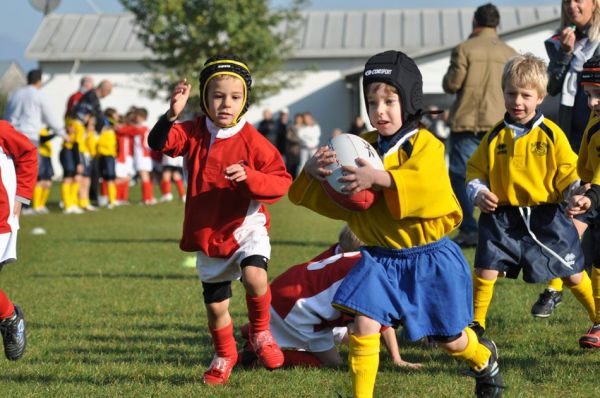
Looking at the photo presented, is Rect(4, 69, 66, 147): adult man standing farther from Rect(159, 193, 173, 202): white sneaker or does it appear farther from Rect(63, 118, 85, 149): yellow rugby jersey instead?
Rect(159, 193, 173, 202): white sneaker

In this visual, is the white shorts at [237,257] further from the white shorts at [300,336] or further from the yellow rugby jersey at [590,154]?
the yellow rugby jersey at [590,154]

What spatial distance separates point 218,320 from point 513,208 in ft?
6.29

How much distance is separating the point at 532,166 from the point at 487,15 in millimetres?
5934

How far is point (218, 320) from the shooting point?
5.86m

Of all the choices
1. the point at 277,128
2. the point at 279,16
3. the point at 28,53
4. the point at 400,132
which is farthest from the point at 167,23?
the point at 400,132

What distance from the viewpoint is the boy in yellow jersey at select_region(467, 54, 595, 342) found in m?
6.15

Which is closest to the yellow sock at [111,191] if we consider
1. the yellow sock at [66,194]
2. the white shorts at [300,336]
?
the yellow sock at [66,194]

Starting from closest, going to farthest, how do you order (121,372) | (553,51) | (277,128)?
(121,372) → (553,51) → (277,128)

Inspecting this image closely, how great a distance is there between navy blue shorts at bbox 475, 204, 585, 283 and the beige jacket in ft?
17.6

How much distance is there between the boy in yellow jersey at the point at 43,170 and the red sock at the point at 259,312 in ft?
45.1

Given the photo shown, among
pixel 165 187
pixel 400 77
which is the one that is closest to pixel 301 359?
pixel 400 77

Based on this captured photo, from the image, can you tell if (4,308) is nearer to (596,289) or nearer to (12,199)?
(12,199)

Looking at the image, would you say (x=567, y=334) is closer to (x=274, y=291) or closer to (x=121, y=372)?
(x=274, y=291)

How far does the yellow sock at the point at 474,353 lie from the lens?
481cm
